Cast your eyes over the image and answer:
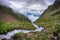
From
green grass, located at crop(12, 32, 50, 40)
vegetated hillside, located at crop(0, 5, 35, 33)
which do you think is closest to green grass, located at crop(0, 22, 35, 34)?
vegetated hillside, located at crop(0, 5, 35, 33)

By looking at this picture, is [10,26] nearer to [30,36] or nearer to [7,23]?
[7,23]

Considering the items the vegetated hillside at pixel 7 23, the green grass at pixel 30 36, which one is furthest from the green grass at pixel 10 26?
the green grass at pixel 30 36

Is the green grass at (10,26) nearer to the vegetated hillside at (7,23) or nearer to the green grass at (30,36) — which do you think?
the vegetated hillside at (7,23)

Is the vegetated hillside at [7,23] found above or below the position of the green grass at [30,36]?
above

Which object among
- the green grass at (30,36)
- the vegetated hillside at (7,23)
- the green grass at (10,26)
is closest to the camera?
the green grass at (30,36)

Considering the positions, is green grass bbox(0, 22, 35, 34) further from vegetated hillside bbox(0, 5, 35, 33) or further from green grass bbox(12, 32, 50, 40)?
green grass bbox(12, 32, 50, 40)

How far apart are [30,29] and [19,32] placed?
2.88ft

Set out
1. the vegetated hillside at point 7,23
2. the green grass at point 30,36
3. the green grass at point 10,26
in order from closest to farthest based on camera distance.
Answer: the green grass at point 30,36 < the green grass at point 10,26 < the vegetated hillside at point 7,23

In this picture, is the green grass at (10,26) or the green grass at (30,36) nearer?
the green grass at (30,36)

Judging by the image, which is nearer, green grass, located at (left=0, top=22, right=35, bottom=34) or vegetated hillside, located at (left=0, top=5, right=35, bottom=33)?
green grass, located at (left=0, top=22, right=35, bottom=34)

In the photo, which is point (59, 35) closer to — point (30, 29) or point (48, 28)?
point (48, 28)

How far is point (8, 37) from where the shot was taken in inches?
449

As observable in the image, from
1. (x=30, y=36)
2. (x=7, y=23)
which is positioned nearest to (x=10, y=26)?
(x=7, y=23)

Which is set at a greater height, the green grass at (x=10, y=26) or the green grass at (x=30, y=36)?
the green grass at (x=10, y=26)
